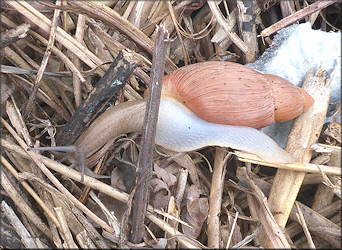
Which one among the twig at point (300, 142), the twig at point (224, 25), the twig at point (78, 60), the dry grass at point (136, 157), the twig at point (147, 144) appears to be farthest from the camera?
the twig at point (224, 25)

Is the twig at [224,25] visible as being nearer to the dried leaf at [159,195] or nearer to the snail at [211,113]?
the snail at [211,113]

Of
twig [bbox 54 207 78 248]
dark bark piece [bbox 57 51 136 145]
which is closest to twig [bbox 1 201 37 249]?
twig [bbox 54 207 78 248]

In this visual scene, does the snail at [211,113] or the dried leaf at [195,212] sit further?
the snail at [211,113]

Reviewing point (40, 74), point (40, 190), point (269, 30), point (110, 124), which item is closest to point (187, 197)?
point (110, 124)

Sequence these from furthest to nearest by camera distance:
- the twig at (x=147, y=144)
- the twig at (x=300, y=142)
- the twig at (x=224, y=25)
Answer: the twig at (x=224, y=25) → the twig at (x=300, y=142) → the twig at (x=147, y=144)

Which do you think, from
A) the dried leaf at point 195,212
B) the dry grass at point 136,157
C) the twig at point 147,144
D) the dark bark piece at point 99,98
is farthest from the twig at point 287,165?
the dark bark piece at point 99,98

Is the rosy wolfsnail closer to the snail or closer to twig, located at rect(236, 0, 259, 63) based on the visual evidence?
the snail

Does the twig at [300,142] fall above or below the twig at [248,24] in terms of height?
below

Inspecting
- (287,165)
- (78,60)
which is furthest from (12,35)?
(287,165)
